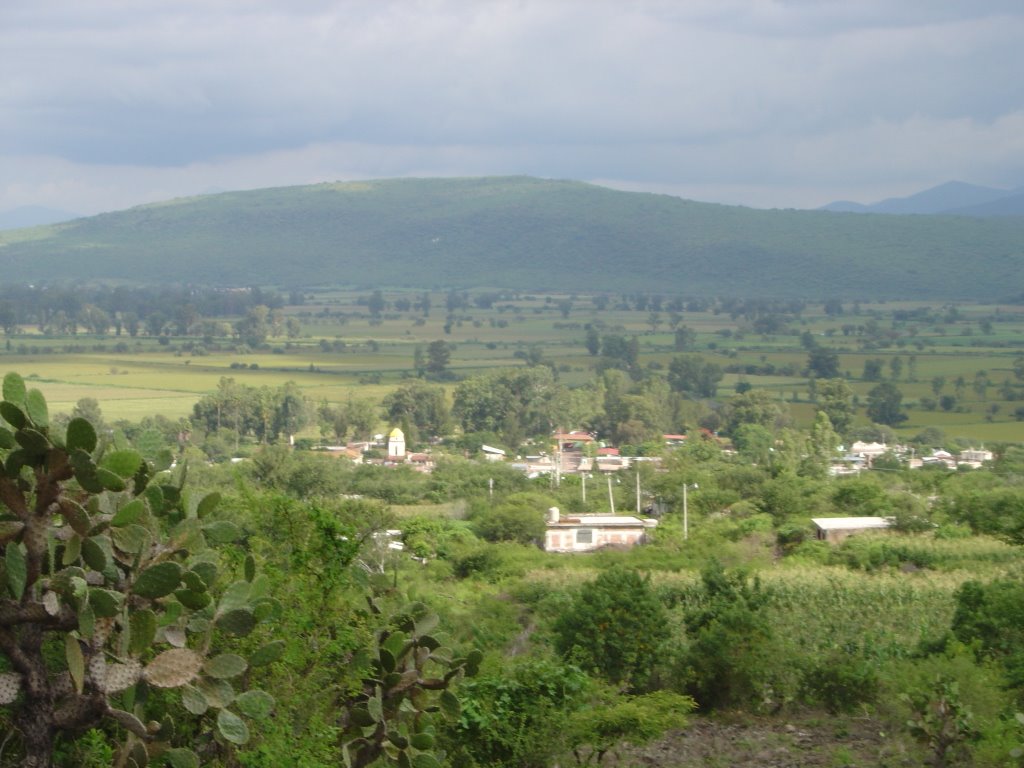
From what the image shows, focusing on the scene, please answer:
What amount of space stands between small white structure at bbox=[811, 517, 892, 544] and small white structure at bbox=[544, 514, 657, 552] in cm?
387

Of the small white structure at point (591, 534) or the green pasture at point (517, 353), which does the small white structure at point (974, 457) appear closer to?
the green pasture at point (517, 353)

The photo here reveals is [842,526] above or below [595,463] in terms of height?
above

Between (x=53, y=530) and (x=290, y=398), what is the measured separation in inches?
2043

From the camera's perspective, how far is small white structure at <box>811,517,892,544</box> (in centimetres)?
2839

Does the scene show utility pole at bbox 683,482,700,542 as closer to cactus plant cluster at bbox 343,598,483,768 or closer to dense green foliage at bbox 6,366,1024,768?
dense green foliage at bbox 6,366,1024,768

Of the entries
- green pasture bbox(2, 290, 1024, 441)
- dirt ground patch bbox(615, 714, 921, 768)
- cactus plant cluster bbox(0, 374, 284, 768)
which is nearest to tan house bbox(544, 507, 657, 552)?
dirt ground patch bbox(615, 714, 921, 768)

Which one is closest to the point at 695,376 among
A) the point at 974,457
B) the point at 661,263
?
the point at 974,457

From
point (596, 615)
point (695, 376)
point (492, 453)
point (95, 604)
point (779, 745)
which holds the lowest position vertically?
point (492, 453)

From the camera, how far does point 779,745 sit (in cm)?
1322

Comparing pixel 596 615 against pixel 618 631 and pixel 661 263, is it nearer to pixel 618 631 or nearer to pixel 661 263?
pixel 618 631

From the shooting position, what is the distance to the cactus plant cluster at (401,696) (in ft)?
22.8

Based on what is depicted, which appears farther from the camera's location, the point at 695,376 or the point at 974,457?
the point at 695,376

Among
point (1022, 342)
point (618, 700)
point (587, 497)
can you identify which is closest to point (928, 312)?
point (1022, 342)

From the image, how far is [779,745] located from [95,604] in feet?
30.7
